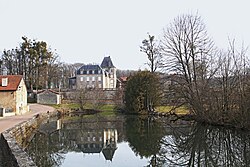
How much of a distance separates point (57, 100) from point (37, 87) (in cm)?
442

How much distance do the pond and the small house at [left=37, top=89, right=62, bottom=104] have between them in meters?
27.3

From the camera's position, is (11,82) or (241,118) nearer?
(241,118)

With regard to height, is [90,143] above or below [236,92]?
below

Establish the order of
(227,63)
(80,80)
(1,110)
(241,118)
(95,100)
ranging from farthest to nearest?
(80,80) → (95,100) → (1,110) → (227,63) → (241,118)

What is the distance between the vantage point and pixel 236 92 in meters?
20.2

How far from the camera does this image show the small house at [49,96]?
4737 centimetres

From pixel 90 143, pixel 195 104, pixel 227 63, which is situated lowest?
pixel 90 143

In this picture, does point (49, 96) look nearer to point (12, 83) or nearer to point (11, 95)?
point (12, 83)

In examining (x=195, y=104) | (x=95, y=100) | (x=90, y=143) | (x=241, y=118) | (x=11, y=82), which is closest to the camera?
(x=90, y=143)

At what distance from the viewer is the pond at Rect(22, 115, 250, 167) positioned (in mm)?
11711

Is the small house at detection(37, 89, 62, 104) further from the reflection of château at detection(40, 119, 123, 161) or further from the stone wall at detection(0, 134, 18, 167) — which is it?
the stone wall at detection(0, 134, 18, 167)

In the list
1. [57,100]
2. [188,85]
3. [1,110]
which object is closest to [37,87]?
[57,100]

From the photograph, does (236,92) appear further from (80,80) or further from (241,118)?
(80,80)

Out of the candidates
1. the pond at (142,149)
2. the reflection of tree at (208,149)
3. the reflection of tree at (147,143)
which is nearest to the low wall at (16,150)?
the pond at (142,149)
